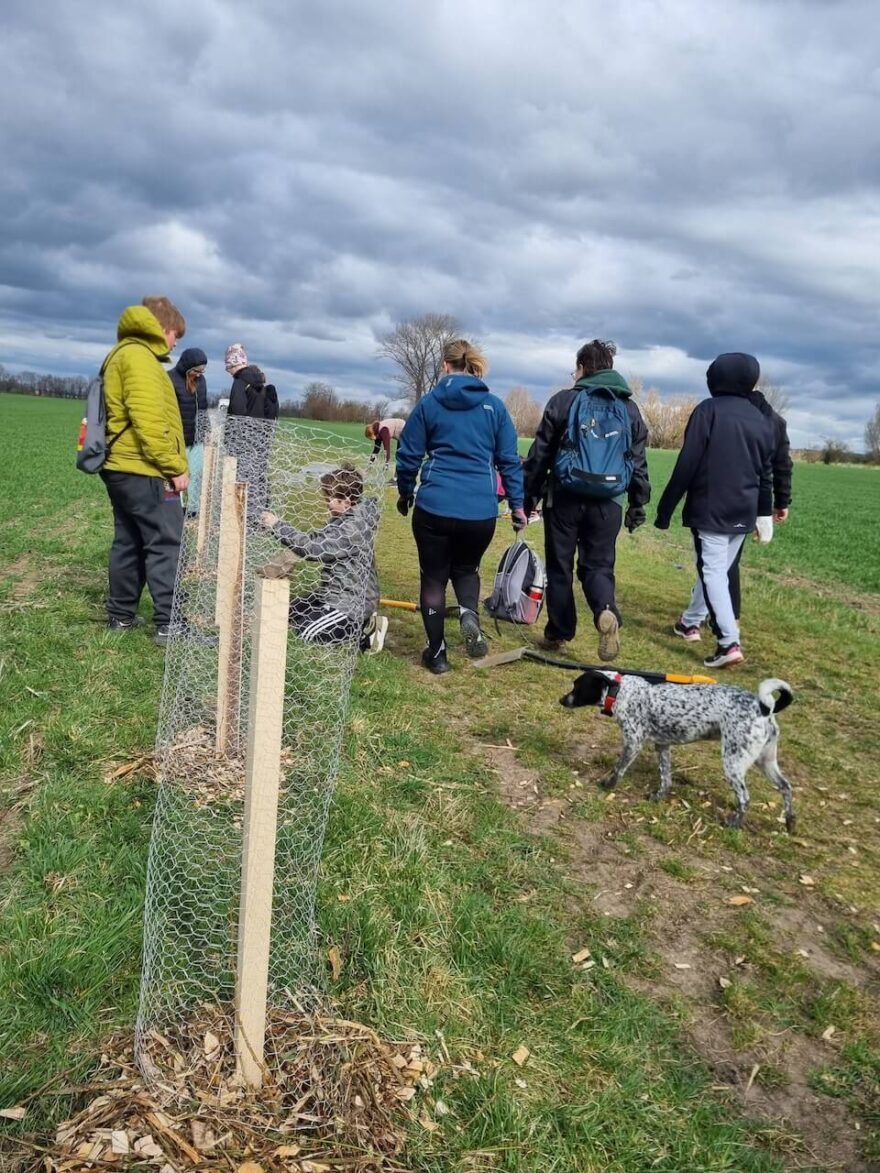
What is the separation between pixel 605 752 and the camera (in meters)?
4.67

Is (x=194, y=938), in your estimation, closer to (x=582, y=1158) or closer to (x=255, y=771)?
(x=255, y=771)

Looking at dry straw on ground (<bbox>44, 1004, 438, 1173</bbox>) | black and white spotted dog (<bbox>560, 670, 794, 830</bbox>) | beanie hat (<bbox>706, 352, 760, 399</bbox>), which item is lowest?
dry straw on ground (<bbox>44, 1004, 438, 1173</bbox>)

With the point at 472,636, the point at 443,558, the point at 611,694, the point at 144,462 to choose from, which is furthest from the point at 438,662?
the point at 144,462

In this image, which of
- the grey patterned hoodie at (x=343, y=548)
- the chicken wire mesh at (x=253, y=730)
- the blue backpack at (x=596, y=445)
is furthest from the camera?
the blue backpack at (x=596, y=445)

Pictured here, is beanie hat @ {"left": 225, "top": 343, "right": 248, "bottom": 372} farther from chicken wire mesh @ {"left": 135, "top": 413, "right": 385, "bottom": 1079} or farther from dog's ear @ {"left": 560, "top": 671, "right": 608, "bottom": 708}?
dog's ear @ {"left": 560, "top": 671, "right": 608, "bottom": 708}

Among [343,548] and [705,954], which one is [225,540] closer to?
[343,548]

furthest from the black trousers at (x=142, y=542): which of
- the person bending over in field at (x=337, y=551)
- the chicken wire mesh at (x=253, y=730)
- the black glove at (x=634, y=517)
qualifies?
the black glove at (x=634, y=517)

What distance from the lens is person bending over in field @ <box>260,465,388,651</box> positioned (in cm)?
428

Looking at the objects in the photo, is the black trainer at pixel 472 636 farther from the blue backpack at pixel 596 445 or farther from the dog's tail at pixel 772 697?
the dog's tail at pixel 772 697

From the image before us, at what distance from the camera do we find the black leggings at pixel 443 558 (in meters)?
5.41

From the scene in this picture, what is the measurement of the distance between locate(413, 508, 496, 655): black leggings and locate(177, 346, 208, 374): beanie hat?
4.07 m

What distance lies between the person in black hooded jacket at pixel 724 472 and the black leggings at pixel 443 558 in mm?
1568

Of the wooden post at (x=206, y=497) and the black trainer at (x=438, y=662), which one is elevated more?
the wooden post at (x=206, y=497)


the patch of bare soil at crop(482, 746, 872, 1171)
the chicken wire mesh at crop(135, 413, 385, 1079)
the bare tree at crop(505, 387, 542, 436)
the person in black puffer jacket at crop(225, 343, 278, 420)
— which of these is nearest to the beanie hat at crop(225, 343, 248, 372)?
the person in black puffer jacket at crop(225, 343, 278, 420)
